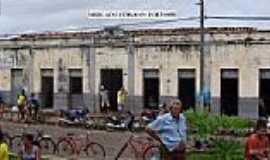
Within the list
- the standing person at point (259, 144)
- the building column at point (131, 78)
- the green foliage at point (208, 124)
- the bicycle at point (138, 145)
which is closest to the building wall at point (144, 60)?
the building column at point (131, 78)

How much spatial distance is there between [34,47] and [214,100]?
12869 millimetres

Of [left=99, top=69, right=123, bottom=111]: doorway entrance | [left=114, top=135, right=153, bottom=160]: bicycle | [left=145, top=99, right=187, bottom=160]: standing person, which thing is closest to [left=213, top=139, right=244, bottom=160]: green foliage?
[left=114, top=135, right=153, bottom=160]: bicycle

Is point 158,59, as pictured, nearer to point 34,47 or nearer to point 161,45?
point 161,45

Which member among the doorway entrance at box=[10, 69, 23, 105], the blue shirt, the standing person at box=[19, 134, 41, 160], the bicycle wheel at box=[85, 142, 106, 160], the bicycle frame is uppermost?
the doorway entrance at box=[10, 69, 23, 105]

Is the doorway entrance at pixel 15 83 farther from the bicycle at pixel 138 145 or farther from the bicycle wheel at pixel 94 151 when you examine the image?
the bicycle at pixel 138 145

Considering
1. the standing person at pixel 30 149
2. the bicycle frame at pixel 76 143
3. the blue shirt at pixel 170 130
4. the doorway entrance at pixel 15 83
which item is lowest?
the bicycle frame at pixel 76 143

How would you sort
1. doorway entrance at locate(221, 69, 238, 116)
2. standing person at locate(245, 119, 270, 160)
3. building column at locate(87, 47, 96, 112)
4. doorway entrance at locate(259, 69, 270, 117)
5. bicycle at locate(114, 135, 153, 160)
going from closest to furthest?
standing person at locate(245, 119, 270, 160), bicycle at locate(114, 135, 153, 160), doorway entrance at locate(259, 69, 270, 117), doorway entrance at locate(221, 69, 238, 116), building column at locate(87, 47, 96, 112)

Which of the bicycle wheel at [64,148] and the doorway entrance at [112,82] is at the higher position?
the doorway entrance at [112,82]

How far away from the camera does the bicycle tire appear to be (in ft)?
84.8

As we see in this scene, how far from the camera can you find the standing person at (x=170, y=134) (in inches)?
566

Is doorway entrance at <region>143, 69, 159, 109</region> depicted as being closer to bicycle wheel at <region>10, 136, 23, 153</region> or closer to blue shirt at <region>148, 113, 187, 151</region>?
bicycle wheel at <region>10, 136, 23, 153</region>

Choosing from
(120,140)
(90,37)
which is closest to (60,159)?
(120,140)

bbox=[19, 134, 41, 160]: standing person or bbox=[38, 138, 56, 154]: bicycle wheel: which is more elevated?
bbox=[19, 134, 41, 160]: standing person

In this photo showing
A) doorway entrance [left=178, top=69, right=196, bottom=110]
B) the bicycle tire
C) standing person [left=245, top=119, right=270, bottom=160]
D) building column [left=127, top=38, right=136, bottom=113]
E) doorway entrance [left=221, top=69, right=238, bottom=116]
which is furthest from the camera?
building column [left=127, top=38, right=136, bottom=113]
